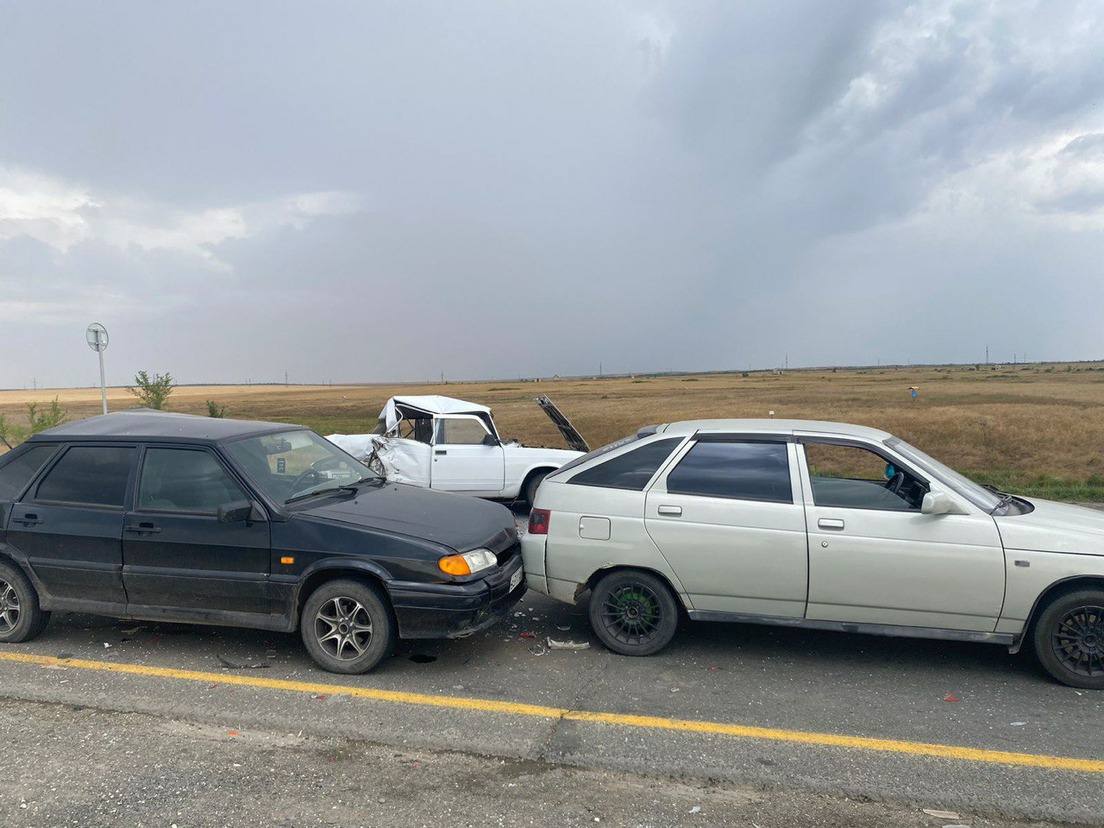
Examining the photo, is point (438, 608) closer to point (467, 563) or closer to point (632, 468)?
point (467, 563)

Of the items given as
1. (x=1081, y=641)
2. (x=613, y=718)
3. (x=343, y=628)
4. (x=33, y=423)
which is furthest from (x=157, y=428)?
(x=33, y=423)

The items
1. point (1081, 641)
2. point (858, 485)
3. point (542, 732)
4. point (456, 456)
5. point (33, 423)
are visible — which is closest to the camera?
point (542, 732)

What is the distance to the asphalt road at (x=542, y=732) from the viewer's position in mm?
3180

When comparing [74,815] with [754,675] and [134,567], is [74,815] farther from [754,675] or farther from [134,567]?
[754,675]

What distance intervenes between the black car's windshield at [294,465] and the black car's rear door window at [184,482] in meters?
0.17

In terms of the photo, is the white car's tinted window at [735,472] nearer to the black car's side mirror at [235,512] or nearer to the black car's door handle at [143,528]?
the black car's side mirror at [235,512]

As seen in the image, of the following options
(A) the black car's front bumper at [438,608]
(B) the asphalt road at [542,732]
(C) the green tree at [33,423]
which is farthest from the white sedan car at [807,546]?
(C) the green tree at [33,423]

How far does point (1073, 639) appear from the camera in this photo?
4.35m

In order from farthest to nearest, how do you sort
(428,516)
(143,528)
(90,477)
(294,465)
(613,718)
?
(294,465) → (90,477) → (428,516) → (143,528) → (613,718)

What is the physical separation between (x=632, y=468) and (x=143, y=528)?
331cm

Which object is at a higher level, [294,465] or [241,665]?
[294,465]

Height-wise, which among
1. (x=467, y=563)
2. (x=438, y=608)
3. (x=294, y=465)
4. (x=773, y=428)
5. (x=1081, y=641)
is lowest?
(x=1081, y=641)

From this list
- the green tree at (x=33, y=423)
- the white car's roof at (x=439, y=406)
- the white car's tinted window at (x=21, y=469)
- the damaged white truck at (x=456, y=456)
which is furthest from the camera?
the green tree at (x=33, y=423)

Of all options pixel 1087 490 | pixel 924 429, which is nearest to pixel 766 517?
pixel 1087 490
